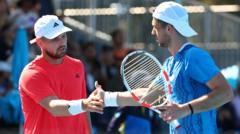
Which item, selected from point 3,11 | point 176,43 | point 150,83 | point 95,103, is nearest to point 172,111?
point 176,43

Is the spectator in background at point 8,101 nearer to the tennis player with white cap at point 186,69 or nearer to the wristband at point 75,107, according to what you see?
the wristband at point 75,107

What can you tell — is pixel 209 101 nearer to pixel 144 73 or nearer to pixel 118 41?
pixel 144 73

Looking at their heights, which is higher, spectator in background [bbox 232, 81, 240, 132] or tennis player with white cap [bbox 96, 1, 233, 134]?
tennis player with white cap [bbox 96, 1, 233, 134]

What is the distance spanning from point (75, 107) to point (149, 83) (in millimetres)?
604

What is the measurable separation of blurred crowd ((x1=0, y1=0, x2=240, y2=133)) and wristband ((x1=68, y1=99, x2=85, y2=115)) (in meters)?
4.35

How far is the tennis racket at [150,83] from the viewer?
5.76 m

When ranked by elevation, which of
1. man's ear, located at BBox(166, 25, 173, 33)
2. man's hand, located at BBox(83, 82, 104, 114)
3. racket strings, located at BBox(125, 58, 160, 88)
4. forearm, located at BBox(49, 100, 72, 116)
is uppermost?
man's ear, located at BBox(166, 25, 173, 33)

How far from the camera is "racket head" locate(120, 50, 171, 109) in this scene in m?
5.82

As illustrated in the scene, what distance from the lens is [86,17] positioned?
13695 millimetres

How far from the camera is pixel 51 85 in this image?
644 centimetres

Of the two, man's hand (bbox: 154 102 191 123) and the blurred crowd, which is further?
the blurred crowd

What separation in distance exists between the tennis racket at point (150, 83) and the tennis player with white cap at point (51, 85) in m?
0.51

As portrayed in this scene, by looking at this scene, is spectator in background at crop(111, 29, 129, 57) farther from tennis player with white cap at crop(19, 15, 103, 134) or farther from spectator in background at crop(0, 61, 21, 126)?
tennis player with white cap at crop(19, 15, 103, 134)

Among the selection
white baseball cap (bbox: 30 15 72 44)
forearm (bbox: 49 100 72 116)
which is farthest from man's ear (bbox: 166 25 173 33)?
white baseball cap (bbox: 30 15 72 44)
